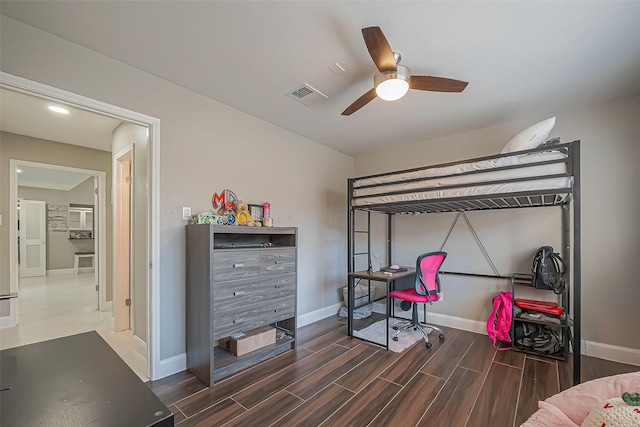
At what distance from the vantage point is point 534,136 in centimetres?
237

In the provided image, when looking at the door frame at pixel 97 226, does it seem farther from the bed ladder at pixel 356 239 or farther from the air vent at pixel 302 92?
the bed ladder at pixel 356 239

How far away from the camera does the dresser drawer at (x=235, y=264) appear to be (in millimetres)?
2330

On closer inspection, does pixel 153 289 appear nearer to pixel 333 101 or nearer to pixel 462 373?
pixel 333 101

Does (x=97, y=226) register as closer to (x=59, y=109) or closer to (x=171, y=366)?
(x=59, y=109)

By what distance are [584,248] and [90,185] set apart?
11623 mm

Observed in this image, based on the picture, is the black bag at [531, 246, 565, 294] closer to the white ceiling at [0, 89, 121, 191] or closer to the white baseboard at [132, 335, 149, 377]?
the white baseboard at [132, 335, 149, 377]

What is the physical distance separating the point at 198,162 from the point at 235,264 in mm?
1064

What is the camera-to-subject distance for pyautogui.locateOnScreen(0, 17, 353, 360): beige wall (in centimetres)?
191

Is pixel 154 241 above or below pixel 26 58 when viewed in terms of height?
below

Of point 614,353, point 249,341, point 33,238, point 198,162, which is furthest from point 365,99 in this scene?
point 33,238

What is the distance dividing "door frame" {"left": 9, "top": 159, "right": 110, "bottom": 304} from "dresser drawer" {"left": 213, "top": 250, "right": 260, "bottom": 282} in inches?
122

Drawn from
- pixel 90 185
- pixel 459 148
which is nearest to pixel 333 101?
pixel 459 148

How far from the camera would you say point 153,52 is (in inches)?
80.4

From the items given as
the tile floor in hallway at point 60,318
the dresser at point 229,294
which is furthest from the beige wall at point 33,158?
the dresser at point 229,294
